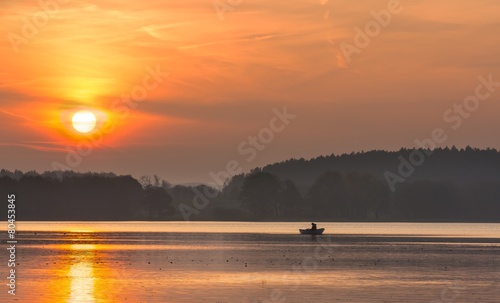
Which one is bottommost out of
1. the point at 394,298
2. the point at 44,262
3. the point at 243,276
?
the point at 394,298

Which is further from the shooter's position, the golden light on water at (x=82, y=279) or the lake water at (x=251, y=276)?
the lake water at (x=251, y=276)

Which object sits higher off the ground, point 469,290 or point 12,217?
point 12,217

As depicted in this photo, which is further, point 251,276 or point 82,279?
point 251,276

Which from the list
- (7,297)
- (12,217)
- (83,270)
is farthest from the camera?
(83,270)

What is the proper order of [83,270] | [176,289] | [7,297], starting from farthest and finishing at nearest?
[83,270]
[176,289]
[7,297]

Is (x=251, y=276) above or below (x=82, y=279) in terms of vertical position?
above

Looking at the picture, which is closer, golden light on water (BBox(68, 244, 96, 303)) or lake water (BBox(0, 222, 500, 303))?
golden light on water (BBox(68, 244, 96, 303))

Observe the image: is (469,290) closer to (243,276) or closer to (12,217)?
(243,276)

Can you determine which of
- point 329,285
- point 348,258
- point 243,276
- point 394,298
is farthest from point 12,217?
point 348,258

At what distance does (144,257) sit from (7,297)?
34.4 m

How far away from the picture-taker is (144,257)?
7894cm

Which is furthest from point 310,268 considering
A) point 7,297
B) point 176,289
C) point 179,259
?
point 7,297

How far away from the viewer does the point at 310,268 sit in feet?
220

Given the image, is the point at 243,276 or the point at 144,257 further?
the point at 144,257
